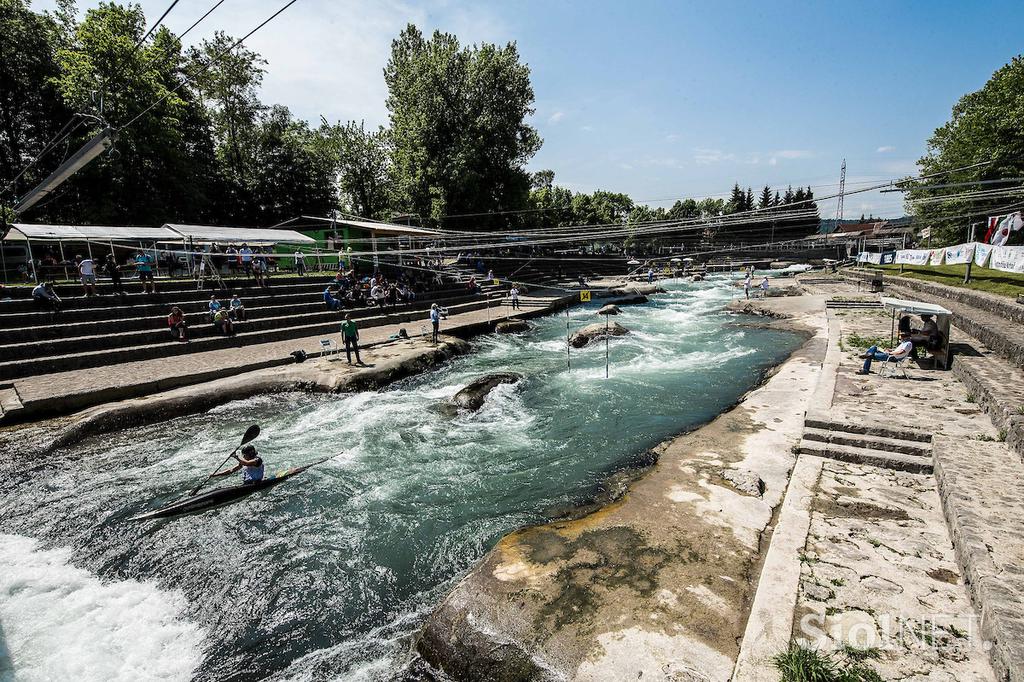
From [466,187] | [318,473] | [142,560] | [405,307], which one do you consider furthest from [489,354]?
[466,187]

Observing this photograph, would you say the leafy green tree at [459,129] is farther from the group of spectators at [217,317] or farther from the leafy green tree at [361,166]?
the group of spectators at [217,317]

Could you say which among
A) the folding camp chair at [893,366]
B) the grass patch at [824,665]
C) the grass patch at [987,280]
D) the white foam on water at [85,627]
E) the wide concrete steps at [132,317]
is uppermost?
the grass patch at [987,280]

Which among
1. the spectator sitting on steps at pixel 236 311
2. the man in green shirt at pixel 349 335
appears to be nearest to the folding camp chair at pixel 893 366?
the man in green shirt at pixel 349 335

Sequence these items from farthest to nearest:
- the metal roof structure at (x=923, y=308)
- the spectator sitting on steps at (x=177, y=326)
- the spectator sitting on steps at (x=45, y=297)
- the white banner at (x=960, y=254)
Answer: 1. the white banner at (x=960, y=254)
2. the spectator sitting on steps at (x=177, y=326)
3. the spectator sitting on steps at (x=45, y=297)
4. the metal roof structure at (x=923, y=308)

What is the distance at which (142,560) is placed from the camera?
657 centimetres

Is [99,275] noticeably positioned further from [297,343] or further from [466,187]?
[466,187]

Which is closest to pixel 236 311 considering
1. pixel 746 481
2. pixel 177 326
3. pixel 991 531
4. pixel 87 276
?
pixel 177 326

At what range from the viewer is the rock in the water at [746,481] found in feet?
22.2

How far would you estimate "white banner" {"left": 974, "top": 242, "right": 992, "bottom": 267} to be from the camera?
1670 cm

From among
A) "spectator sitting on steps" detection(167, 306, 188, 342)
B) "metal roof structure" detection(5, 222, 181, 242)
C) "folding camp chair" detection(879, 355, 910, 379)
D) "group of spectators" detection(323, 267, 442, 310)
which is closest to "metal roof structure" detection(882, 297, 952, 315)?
"folding camp chair" detection(879, 355, 910, 379)

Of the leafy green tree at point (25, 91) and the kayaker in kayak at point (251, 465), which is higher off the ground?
the leafy green tree at point (25, 91)

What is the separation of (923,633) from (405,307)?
2094cm

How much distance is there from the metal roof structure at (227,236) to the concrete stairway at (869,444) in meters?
21.2

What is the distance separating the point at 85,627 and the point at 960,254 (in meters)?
29.6
